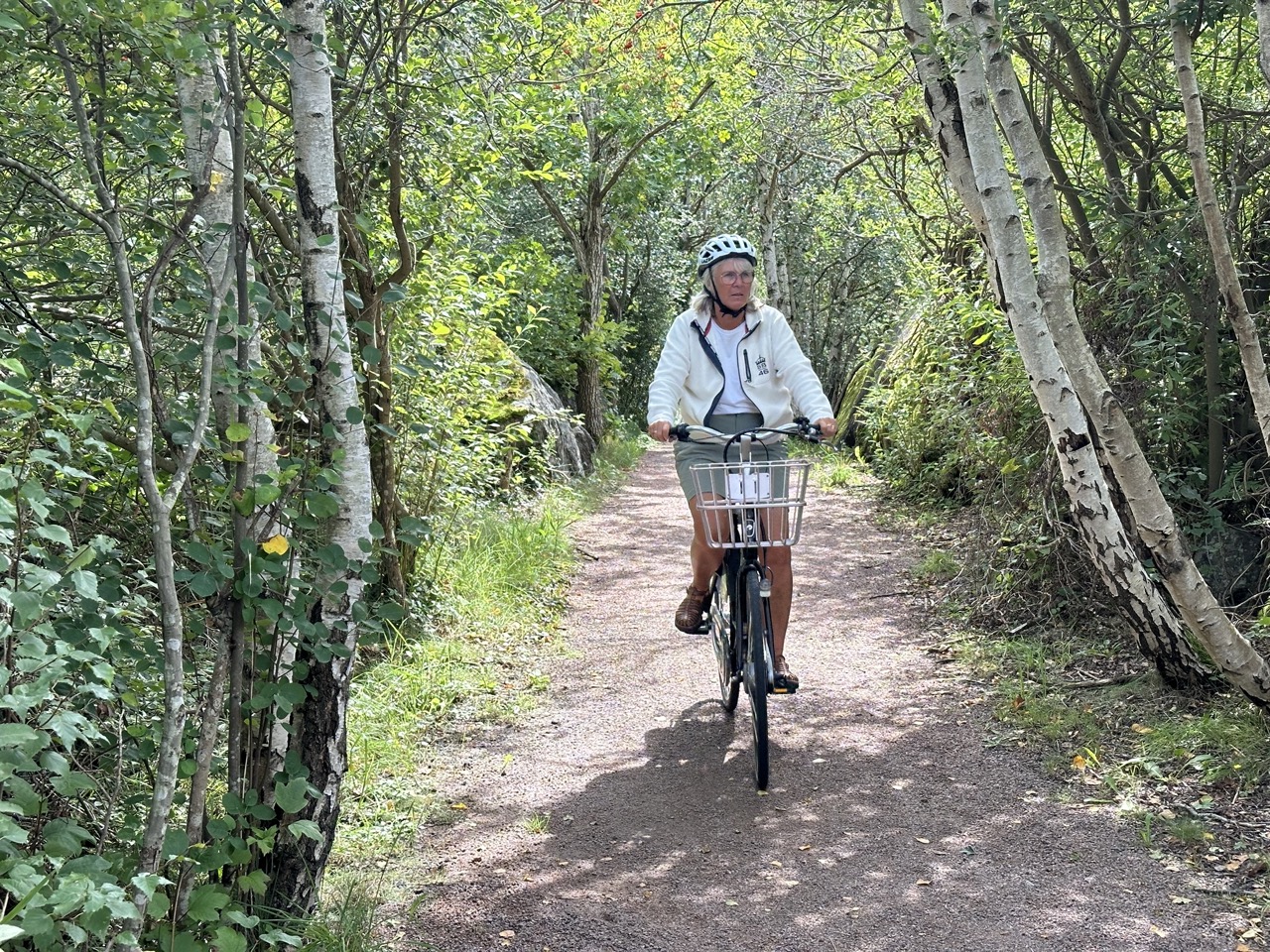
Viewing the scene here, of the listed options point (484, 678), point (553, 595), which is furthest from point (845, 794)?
point (553, 595)

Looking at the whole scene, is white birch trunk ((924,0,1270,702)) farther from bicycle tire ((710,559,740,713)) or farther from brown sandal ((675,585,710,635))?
brown sandal ((675,585,710,635))

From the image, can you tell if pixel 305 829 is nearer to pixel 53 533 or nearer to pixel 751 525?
pixel 53 533

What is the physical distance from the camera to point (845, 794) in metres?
4.88

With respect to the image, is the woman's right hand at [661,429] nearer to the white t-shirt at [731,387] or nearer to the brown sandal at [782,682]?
the white t-shirt at [731,387]

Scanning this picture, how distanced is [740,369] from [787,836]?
2.16 metres

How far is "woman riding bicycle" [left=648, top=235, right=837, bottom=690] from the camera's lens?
5.34 m

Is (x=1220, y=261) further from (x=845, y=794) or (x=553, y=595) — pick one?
(x=553, y=595)

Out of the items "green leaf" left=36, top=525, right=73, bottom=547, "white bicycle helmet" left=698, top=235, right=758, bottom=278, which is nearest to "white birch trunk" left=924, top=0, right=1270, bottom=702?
"white bicycle helmet" left=698, top=235, right=758, bottom=278

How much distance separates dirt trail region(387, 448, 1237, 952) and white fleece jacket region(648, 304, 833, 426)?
1657 mm

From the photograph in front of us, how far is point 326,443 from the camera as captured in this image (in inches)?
134

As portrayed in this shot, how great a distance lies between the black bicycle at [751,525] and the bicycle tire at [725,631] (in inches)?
0.7

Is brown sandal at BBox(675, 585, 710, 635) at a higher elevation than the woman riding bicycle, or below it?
below

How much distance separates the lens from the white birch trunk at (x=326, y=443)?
11.1 ft

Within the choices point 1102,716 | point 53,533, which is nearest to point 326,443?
point 53,533
